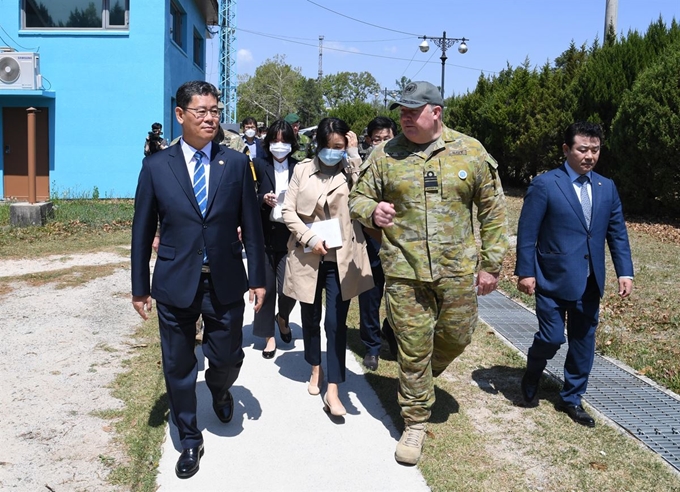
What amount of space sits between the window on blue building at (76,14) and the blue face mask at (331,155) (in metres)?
14.2

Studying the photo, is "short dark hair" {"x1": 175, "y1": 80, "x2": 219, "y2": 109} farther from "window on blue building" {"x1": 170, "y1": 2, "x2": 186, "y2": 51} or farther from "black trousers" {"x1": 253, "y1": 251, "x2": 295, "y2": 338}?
"window on blue building" {"x1": 170, "y1": 2, "x2": 186, "y2": 51}

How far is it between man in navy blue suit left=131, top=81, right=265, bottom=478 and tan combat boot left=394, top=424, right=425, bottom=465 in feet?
3.86

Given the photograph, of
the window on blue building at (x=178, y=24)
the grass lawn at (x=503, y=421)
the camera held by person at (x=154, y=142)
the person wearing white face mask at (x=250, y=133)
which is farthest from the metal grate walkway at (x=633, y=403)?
the window on blue building at (x=178, y=24)

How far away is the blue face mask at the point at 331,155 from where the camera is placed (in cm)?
474

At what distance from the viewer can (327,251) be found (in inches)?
183

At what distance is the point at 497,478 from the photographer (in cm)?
372

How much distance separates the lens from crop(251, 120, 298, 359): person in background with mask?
564 cm

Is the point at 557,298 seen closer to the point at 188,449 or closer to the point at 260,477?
the point at 260,477

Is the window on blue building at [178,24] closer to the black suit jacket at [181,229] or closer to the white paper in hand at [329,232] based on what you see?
the white paper in hand at [329,232]

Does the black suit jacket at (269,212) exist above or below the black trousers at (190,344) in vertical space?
above

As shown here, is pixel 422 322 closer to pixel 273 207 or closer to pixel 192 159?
pixel 192 159

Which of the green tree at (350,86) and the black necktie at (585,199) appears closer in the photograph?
the black necktie at (585,199)

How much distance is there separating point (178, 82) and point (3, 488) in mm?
17603

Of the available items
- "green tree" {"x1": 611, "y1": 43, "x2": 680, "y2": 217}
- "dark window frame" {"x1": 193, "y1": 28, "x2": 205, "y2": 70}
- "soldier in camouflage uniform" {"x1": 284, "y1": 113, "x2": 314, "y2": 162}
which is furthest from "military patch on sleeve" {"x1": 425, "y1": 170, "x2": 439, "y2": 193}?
"dark window frame" {"x1": 193, "y1": 28, "x2": 205, "y2": 70}
